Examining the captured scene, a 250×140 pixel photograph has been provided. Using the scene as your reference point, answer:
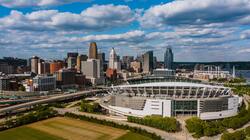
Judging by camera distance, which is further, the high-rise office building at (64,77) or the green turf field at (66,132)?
the high-rise office building at (64,77)

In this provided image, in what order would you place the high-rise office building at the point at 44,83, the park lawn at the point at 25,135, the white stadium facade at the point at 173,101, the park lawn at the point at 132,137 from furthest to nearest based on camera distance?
the high-rise office building at the point at 44,83 < the white stadium facade at the point at 173,101 < the park lawn at the point at 25,135 < the park lawn at the point at 132,137

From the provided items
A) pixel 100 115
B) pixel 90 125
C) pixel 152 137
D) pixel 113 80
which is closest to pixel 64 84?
pixel 113 80

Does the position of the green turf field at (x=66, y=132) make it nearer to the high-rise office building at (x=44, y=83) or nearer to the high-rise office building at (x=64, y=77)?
the high-rise office building at (x=44, y=83)

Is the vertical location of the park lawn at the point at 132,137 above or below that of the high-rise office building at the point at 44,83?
below

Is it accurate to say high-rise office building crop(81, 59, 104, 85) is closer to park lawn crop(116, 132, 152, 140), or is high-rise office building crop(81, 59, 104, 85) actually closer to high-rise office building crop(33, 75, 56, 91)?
high-rise office building crop(33, 75, 56, 91)

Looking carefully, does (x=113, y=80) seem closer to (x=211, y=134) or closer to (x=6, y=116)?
(x=6, y=116)

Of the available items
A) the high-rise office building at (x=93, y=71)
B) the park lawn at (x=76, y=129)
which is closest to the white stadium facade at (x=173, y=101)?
the park lawn at (x=76, y=129)
